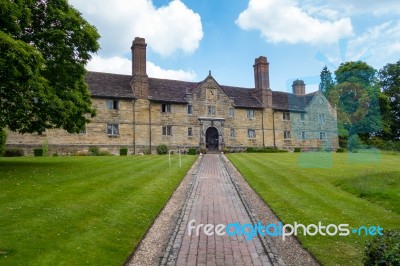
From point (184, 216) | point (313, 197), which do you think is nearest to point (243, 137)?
point (313, 197)

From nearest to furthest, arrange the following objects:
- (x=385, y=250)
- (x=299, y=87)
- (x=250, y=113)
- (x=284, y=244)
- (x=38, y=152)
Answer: (x=385, y=250)
(x=284, y=244)
(x=38, y=152)
(x=250, y=113)
(x=299, y=87)

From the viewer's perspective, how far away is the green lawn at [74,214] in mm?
7805

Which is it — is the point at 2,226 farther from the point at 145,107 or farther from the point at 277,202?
the point at 145,107

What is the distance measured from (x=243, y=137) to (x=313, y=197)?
36.1 metres

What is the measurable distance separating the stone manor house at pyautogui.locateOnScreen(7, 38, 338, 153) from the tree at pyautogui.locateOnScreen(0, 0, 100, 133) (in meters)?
16.2

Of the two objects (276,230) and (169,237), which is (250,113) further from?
(169,237)

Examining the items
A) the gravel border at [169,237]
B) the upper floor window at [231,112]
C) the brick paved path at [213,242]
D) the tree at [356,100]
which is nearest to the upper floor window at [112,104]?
the upper floor window at [231,112]

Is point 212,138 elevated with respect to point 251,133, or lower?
lower

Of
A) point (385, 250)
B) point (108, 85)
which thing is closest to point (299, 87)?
point (108, 85)

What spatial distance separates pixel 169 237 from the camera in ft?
31.0

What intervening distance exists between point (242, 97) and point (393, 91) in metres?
34.7

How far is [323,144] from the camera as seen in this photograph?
56.3 meters

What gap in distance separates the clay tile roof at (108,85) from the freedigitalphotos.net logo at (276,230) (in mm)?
34533

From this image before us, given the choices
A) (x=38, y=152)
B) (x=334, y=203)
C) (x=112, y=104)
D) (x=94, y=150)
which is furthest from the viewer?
(x=112, y=104)
